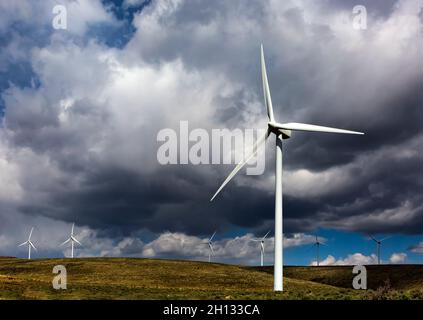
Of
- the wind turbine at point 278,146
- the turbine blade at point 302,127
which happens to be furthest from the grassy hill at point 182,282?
the turbine blade at point 302,127

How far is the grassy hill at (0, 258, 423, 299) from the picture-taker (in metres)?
51.2

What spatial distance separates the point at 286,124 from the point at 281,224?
11.8m

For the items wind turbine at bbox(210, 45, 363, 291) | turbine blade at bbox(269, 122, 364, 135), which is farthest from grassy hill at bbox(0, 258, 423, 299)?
turbine blade at bbox(269, 122, 364, 135)

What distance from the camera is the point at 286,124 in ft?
200

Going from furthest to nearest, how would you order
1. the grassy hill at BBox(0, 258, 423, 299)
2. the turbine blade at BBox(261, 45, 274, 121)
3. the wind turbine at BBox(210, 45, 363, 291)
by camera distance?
the turbine blade at BBox(261, 45, 274, 121)
the wind turbine at BBox(210, 45, 363, 291)
the grassy hill at BBox(0, 258, 423, 299)

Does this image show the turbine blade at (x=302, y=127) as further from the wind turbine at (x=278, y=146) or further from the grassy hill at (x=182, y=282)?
the grassy hill at (x=182, y=282)

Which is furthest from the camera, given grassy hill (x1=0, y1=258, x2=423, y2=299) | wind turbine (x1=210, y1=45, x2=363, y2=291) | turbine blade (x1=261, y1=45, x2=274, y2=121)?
turbine blade (x1=261, y1=45, x2=274, y2=121)

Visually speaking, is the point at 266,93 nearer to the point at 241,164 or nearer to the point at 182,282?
the point at 241,164

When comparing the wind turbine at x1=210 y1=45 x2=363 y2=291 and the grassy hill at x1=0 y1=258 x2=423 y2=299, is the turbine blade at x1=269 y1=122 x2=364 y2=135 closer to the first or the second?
the wind turbine at x1=210 y1=45 x2=363 y2=291

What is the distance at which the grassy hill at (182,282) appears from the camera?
2018 inches

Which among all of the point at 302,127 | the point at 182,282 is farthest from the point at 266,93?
the point at 182,282
